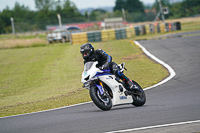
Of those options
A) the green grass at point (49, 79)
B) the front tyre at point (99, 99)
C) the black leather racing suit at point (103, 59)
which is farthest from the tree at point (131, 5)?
the front tyre at point (99, 99)

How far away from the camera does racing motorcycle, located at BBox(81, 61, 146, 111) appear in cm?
781

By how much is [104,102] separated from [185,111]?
183cm

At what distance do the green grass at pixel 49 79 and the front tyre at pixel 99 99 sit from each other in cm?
257

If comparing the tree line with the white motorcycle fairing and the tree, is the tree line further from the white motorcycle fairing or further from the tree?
the white motorcycle fairing

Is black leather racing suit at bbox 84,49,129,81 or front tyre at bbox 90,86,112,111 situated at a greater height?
black leather racing suit at bbox 84,49,129,81

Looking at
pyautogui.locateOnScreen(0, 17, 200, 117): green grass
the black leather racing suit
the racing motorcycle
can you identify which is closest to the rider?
the black leather racing suit

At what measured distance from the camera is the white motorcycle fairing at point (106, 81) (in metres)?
7.83

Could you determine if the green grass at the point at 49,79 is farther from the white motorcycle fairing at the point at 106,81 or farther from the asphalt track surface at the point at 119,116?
the white motorcycle fairing at the point at 106,81

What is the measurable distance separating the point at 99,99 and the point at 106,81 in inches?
19.8

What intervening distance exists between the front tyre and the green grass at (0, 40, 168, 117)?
2568mm

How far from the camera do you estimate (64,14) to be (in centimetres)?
10794

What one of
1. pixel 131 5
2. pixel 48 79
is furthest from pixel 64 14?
pixel 48 79

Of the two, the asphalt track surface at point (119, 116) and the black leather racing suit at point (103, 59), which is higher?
the black leather racing suit at point (103, 59)

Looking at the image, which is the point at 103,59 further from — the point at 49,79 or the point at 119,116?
the point at 49,79
